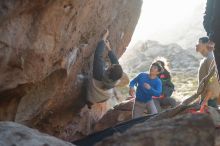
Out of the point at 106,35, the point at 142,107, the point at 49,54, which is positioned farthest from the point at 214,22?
the point at 106,35

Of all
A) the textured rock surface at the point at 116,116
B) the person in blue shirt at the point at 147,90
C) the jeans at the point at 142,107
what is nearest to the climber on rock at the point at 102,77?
the person in blue shirt at the point at 147,90

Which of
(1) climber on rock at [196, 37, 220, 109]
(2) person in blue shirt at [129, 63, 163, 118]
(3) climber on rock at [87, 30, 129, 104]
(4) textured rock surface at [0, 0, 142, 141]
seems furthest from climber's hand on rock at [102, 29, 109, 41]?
(1) climber on rock at [196, 37, 220, 109]

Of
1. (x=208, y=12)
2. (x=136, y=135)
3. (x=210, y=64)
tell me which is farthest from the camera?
(x=210, y=64)

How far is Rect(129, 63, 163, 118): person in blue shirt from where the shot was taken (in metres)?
14.5

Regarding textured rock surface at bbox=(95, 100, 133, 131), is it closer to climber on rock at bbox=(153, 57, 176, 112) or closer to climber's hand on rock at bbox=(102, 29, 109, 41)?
climber on rock at bbox=(153, 57, 176, 112)

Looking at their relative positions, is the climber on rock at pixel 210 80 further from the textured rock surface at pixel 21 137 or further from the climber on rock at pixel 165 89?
the textured rock surface at pixel 21 137

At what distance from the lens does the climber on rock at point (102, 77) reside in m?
15.0

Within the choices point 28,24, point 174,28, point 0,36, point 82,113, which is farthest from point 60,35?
point 174,28

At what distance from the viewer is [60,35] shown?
13359 millimetres

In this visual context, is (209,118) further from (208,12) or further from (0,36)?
(0,36)

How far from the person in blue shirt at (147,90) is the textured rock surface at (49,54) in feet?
8.82

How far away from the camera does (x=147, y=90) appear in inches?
569

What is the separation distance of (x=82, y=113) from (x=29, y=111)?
4.36m

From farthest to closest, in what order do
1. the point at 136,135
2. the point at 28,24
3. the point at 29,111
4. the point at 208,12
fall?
the point at 29,111, the point at 28,24, the point at 208,12, the point at 136,135
